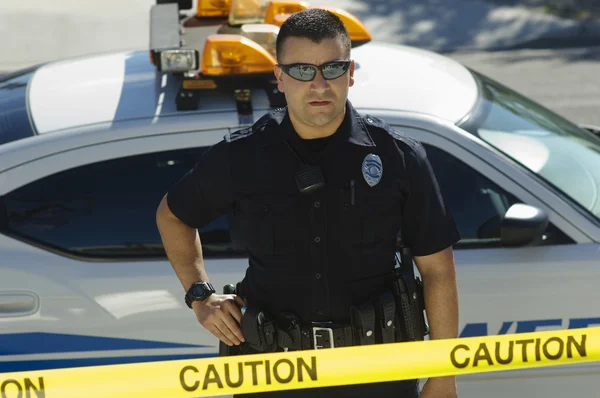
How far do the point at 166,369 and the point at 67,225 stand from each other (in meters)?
1.23

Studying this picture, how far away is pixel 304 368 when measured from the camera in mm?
2512

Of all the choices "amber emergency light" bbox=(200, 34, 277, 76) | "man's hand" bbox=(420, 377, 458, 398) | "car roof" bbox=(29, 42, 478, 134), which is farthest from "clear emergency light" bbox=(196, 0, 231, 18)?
"man's hand" bbox=(420, 377, 458, 398)

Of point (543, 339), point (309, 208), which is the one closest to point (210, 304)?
point (309, 208)

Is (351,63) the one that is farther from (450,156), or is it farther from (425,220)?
(450,156)

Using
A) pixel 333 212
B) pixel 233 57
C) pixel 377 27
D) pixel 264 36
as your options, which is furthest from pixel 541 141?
pixel 377 27

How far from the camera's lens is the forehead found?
8.86 feet

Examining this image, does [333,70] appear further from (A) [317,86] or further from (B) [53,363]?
(B) [53,363]

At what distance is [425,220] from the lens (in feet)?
9.07

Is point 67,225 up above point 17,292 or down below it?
above

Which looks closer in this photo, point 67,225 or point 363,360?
point 363,360

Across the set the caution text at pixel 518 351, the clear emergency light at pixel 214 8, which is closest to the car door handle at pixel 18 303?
the caution text at pixel 518 351

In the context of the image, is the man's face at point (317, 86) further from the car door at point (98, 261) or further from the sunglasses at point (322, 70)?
the car door at point (98, 261)

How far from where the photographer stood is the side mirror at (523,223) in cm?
346

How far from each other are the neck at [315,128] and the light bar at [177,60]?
0.87m
